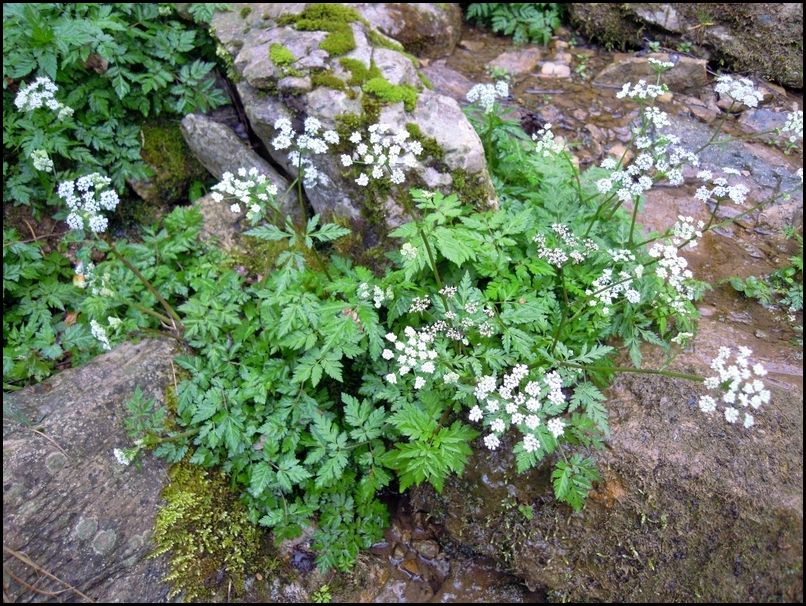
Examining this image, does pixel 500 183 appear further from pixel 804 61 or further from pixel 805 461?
pixel 804 61

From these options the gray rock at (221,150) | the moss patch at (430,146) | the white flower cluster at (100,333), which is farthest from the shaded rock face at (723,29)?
the white flower cluster at (100,333)

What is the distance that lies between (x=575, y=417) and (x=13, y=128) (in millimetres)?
5296

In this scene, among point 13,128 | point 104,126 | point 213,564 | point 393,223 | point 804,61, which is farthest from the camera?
point 804,61

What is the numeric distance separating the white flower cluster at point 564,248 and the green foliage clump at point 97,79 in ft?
11.5

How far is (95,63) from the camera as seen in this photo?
5117 millimetres

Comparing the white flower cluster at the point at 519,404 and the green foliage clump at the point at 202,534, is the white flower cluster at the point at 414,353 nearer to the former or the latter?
the white flower cluster at the point at 519,404

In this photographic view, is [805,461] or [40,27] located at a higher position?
[40,27]

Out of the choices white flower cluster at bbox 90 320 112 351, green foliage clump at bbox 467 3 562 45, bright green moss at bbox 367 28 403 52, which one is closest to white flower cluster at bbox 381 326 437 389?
white flower cluster at bbox 90 320 112 351

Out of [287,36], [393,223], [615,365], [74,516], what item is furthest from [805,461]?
[287,36]

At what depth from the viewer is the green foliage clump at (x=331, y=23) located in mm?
4812

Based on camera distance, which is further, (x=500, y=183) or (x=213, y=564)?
(x=500, y=183)

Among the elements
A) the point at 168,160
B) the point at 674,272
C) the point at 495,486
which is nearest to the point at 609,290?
the point at 674,272

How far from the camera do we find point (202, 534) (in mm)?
3938

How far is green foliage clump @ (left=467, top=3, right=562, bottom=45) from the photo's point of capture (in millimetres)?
6961
